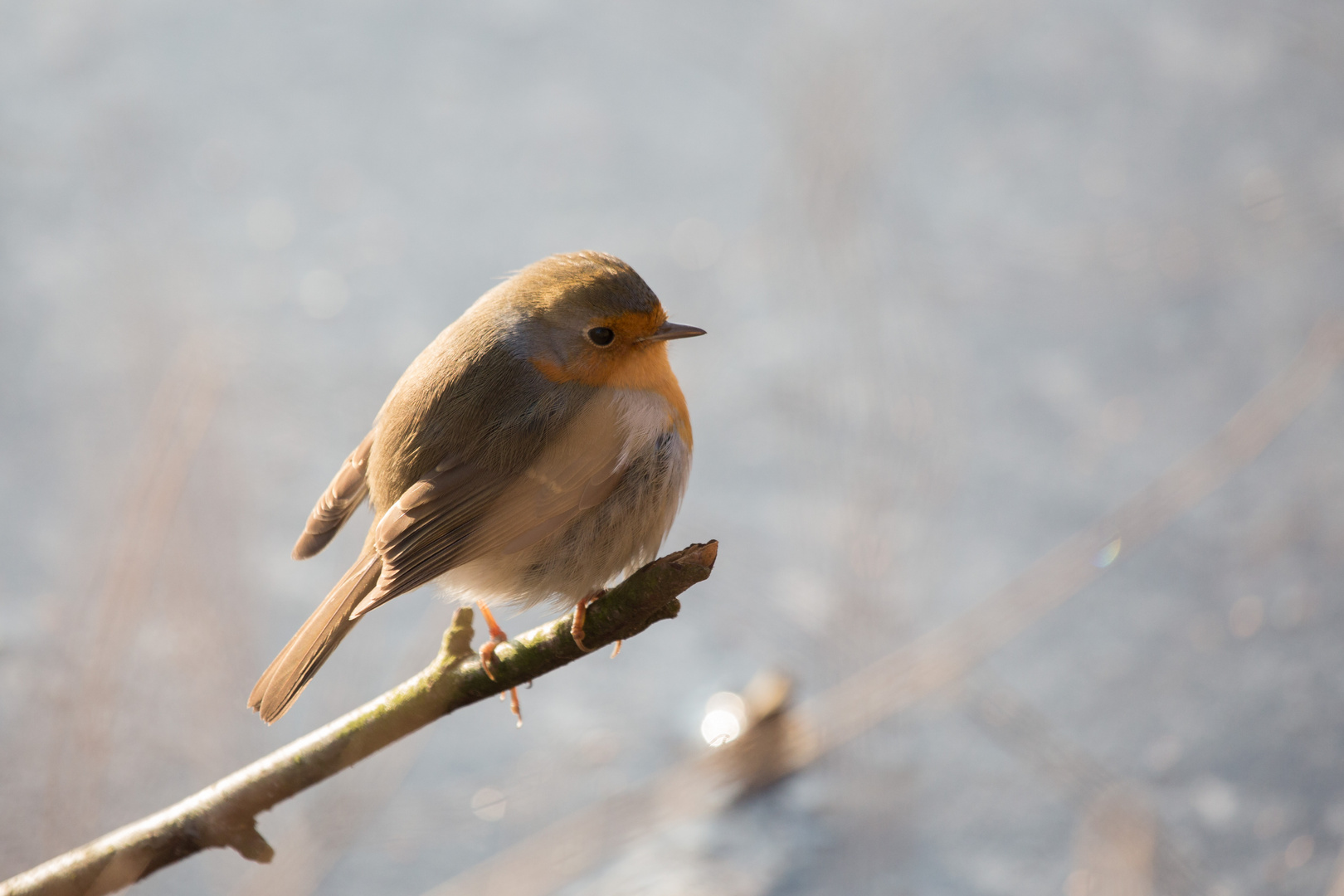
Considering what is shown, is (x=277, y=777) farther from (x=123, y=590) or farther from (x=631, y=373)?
(x=123, y=590)

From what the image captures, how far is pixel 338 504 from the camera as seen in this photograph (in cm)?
176

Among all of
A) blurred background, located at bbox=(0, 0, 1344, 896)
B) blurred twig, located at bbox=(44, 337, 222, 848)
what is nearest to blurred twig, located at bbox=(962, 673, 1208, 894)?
blurred background, located at bbox=(0, 0, 1344, 896)

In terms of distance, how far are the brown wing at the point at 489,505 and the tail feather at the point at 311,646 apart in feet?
0.13

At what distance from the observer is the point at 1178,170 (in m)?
3.84

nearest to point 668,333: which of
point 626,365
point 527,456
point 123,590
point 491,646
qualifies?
point 626,365

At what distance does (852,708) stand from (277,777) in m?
1.35

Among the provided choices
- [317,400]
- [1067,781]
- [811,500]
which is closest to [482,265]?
[317,400]

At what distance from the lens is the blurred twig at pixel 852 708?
2236 millimetres

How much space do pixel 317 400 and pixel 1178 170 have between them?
300cm

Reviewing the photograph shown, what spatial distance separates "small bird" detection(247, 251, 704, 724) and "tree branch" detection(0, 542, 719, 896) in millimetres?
136

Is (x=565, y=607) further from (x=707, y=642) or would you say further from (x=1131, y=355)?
(x=1131, y=355)

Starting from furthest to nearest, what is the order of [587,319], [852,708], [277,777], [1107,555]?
[1107,555], [852,708], [587,319], [277,777]

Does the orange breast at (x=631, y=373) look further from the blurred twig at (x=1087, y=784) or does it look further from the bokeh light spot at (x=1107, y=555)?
the bokeh light spot at (x=1107, y=555)

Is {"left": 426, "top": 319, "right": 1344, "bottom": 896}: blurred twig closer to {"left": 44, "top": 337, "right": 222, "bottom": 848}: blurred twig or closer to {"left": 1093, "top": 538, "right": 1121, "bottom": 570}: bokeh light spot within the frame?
{"left": 1093, "top": 538, "right": 1121, "bottom": 570}: bokeh light spot
